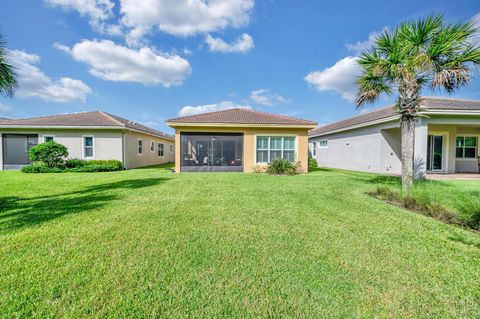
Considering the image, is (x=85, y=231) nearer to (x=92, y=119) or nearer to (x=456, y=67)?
(x=456, y=67)

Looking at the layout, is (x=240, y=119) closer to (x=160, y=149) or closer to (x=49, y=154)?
(x=49, y=154)

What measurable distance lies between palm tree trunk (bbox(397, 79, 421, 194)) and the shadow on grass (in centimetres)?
1053

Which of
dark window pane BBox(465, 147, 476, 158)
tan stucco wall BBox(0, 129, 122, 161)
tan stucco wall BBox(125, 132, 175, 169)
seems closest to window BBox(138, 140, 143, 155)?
tan stucco wall BBox(125, 132, 175, 169)

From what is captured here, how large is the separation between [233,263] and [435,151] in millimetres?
18809

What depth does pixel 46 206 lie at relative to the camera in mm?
6148

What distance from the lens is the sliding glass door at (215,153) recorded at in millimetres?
15305

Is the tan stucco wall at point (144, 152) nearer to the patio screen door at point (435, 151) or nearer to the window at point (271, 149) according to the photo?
the window at point (271, 149)

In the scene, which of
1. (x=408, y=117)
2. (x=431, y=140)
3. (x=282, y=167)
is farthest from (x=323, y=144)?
(x=408, y=117)

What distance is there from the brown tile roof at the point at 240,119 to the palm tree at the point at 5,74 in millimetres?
8113

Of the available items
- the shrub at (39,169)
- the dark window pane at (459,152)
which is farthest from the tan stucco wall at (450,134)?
the shrub at (39,169)

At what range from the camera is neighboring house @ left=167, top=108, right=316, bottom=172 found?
14.6 m

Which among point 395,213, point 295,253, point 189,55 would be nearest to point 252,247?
point 295,253

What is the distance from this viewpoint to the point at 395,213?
5820mm

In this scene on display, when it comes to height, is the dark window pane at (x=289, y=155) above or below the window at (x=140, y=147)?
below
